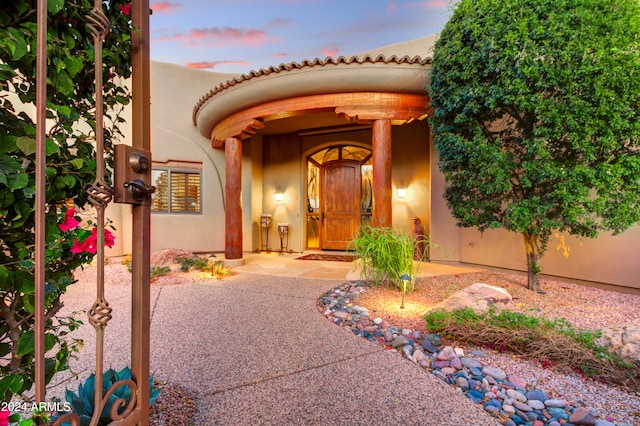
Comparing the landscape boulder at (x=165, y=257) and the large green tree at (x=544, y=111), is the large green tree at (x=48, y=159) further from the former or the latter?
the landscape boulder at (x=165, y=257)

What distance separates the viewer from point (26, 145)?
67cm

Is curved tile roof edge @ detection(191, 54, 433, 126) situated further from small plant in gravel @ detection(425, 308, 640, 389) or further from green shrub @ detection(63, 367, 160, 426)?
green shrub @ detection(63, 367, 160, 426)

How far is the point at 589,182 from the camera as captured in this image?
2.85 metres

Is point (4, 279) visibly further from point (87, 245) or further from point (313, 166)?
point (313, 166)

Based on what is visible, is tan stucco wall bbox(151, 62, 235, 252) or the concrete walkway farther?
tan stucco wall bbox(151, 62, 235, 252)

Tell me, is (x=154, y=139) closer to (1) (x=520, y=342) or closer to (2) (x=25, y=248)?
(2) (x=25, y=248)

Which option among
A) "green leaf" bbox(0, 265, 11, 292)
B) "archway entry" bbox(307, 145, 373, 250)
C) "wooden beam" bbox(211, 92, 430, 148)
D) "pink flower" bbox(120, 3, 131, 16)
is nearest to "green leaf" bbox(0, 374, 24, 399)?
"green leaf" bbox(0, 265, 11, 292)

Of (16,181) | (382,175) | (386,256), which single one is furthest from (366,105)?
(16,181)

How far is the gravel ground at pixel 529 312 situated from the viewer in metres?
1.43

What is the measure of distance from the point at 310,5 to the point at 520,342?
25.8 feet

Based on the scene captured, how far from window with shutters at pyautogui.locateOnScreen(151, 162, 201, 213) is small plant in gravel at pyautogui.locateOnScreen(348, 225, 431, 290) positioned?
494 cm

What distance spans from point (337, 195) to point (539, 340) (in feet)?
18.3

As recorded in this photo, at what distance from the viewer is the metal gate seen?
64 centimetres

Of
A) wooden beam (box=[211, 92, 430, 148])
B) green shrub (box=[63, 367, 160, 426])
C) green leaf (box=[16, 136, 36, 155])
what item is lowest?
green shrub (box=[63, 367, 160, 426])
